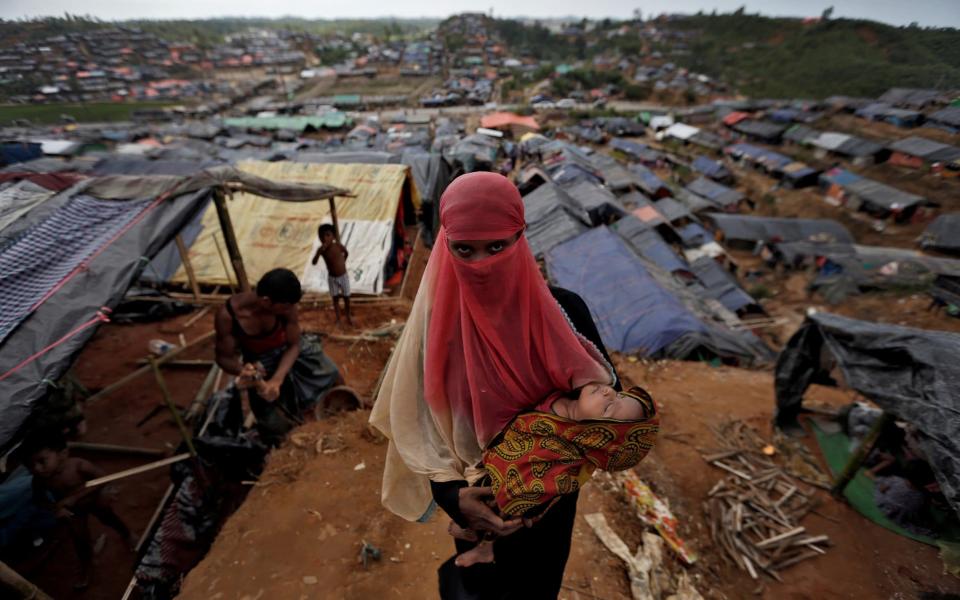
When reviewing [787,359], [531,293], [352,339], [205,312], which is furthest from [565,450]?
[205,312]

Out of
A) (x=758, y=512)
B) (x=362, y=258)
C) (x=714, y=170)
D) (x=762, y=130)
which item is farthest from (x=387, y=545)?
(x=762, y=130)

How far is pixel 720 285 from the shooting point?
15.1 metres

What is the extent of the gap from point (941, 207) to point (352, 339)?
28.7 m

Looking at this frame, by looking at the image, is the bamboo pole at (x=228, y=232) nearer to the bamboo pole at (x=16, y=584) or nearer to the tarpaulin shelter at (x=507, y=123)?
the bamboo pole at (x=16, y=584)

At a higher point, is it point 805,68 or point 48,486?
point 805,68

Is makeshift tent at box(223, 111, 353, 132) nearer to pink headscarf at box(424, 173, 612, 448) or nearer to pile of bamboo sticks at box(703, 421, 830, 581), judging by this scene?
pile of bamboo sticks at box(703, 421, 830, 581)

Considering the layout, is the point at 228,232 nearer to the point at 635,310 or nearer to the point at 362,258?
the point at 362,258

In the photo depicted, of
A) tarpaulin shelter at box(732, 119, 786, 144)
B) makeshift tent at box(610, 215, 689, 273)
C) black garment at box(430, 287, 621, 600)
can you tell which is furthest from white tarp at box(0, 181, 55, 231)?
tarpaulin shelter at box(732, 119, 786, 144)

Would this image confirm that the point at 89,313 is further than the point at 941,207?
No

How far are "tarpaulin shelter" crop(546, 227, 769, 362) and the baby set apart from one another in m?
6.91

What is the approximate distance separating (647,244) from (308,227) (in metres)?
12.1

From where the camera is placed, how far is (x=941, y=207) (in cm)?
1944

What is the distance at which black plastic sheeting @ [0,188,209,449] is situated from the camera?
7.66 feet

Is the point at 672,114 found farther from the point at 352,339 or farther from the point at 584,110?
the point at 352,339
